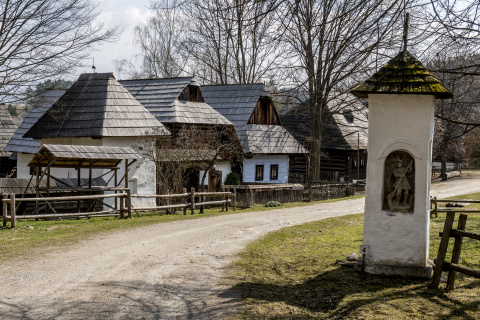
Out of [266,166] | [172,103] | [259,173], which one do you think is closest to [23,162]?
[172,103]

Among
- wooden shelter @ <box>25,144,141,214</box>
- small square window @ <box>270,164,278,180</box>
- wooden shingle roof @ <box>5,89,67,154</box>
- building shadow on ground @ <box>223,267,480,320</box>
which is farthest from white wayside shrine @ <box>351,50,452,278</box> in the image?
small square window @ <box>270,164,278,180</box>

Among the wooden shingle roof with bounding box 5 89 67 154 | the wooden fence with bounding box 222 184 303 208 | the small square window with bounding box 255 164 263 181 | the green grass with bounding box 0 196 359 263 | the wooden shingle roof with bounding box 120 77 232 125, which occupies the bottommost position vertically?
the green grass with bounding box 0 196 359 263

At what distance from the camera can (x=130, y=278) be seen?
28.5 feet

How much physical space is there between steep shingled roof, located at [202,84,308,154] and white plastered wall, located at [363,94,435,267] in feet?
72.5

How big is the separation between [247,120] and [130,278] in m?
24.8

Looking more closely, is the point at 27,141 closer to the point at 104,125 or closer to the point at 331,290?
the point at 104,125

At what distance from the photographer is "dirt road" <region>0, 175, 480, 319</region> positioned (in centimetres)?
697

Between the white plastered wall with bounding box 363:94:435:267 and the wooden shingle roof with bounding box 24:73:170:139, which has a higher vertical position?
the wooden shingle roof with bounding box 24:73:170:139

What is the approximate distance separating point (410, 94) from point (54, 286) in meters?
6.05

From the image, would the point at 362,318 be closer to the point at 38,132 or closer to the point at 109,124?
the point at 109,124

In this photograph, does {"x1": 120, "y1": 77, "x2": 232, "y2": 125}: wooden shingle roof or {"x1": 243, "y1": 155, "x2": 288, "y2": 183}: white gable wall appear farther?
{"x1": 243, "y1": 155, "x2": 288, "y2": 183}: white gable wall

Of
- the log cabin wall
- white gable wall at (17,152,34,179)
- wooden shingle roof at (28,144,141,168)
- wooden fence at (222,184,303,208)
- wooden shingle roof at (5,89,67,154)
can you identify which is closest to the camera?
wooden shingle roof at (28,144,141,168)

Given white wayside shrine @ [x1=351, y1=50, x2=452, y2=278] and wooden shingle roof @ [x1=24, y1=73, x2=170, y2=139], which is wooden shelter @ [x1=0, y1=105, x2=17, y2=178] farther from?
white wayside shrine @ [x1=351, y1=50, x2=452, y2=278]

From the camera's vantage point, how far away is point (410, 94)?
835 centimetres
